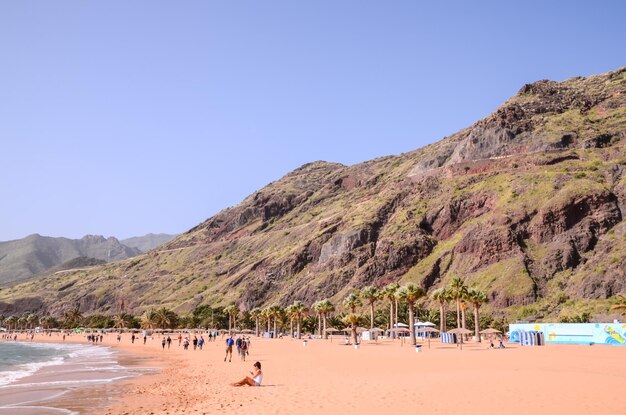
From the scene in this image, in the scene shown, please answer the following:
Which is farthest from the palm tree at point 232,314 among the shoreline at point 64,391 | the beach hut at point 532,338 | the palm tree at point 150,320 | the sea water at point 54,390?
the shoreline at point 64,391

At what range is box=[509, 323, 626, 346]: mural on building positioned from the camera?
5047 cm

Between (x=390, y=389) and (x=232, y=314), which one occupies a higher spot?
(x=232, y=314)

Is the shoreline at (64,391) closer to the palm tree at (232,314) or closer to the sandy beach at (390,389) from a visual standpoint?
the sandy beach at (390,389)

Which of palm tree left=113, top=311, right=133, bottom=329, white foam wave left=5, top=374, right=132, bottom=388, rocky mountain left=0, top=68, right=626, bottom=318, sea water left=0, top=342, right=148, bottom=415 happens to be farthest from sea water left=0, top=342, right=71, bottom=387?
palm tree left=113, top=311, right=133, bottom=329

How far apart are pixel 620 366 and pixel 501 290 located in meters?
60.9

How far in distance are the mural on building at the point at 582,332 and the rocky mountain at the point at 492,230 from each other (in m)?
20.8

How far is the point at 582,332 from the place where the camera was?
177 ft

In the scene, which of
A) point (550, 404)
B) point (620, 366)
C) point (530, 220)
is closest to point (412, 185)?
point (530, 220)

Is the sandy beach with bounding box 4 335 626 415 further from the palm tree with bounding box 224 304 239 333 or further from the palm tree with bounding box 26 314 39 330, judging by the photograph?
the palm tree with bounding box 26 314 39 330

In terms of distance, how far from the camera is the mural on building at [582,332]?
50.5m

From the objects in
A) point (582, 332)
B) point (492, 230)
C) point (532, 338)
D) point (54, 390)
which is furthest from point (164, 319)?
point (54, 390)

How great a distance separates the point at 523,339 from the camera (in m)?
57.4

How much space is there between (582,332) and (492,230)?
52.0 m

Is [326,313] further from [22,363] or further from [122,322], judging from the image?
[122,322]
